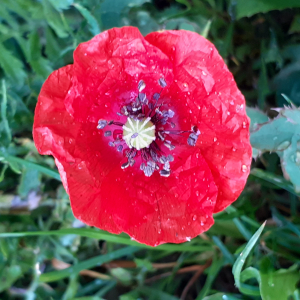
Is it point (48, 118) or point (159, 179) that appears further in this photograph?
point (159, 179)

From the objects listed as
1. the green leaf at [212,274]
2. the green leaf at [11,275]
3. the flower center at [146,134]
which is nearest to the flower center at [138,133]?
the flower center at [146,134]

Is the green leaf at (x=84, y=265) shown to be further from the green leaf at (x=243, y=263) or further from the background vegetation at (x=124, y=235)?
the green leaf at (x=243, y=263)

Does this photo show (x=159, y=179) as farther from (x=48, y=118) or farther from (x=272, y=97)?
(x=272, y=97)

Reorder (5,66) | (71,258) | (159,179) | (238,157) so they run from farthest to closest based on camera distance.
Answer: (71,258)
(5,66)
(159,179)
(238,157)

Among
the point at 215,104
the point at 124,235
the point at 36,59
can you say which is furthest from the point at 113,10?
the point at 124,235

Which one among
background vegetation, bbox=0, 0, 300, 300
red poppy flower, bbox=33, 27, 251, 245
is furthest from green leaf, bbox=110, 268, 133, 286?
red poppy flower, bbox=33, 27, 251, 245

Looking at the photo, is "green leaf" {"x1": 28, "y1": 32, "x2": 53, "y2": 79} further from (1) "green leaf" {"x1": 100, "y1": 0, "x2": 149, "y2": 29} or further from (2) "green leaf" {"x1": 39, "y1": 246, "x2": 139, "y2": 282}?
(2) "green leaf" {"x1": 39, "y1": 246, "x2": 139, "y2": 282}

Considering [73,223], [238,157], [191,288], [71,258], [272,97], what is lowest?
[191,288]

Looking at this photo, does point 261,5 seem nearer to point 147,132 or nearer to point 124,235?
point 147,132

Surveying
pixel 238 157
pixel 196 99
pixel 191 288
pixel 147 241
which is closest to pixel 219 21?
pixel 196 99
